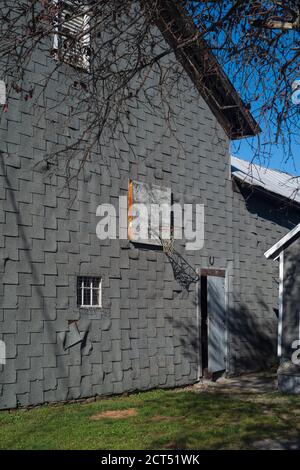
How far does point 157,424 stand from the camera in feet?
29.6

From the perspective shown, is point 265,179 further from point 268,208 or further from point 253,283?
point 253,283

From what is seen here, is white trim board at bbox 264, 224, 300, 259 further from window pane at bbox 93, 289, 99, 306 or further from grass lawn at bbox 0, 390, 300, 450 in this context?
window pane at bbox 93, 289, 99, 306

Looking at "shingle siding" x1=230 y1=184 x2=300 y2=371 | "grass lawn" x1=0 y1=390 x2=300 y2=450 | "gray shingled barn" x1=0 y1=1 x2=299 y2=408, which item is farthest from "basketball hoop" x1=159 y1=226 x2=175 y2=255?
"grass lawn" x1=0 y1=390 x2=300 y2=450

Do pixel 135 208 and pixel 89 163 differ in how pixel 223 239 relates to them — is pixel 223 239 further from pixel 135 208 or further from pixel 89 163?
pixel 89 163

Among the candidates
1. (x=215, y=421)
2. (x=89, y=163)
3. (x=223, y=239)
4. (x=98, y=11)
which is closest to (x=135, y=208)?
(x=89, y=163)

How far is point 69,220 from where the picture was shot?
435 inches

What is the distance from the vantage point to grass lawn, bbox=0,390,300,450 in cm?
791

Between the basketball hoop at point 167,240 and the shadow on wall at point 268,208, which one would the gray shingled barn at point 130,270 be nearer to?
the shadow on wall at point 268,208

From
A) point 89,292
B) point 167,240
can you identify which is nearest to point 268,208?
point 167,240

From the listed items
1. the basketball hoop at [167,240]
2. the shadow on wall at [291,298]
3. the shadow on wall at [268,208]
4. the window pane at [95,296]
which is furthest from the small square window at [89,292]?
the shadow on wall at [268,208]

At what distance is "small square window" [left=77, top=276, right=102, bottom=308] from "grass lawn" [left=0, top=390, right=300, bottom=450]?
5.92ft

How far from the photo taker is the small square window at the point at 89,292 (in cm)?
1120

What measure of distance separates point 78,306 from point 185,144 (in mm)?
5023

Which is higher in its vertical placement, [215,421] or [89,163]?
[89,163]
